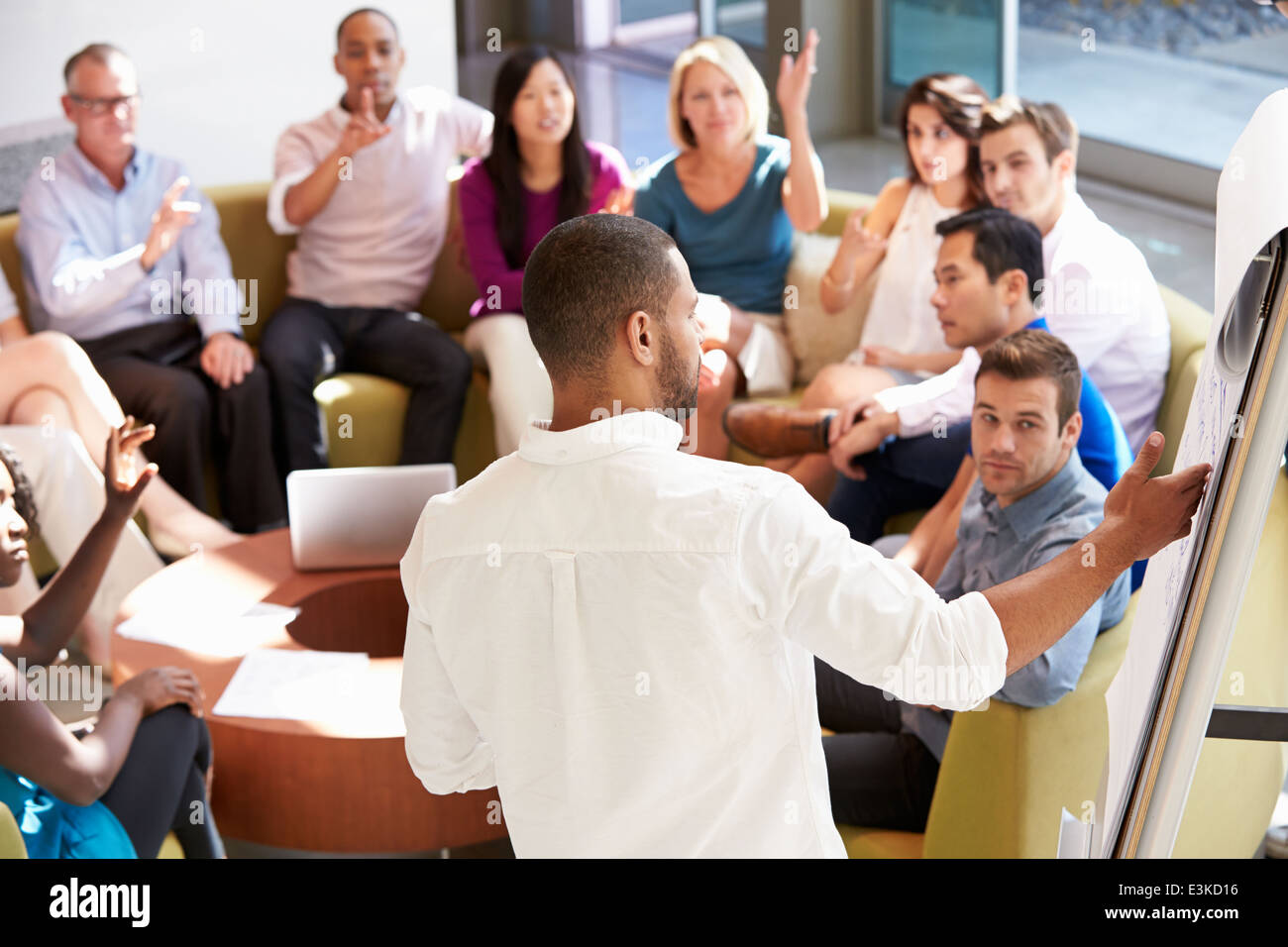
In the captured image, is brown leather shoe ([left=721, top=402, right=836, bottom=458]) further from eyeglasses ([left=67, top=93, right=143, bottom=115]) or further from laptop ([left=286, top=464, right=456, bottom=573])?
eyeglasses ([left=67, top=93, right=143, bottom=115])

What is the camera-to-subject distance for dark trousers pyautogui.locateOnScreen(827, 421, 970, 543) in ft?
10.9

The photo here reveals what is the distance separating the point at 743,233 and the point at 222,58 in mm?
2579

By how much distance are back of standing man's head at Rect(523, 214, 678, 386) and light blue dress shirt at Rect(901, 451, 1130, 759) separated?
3.31 ft

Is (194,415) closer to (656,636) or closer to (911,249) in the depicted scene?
(911,249)

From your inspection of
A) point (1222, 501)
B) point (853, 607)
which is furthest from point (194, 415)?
point (1222, 501)

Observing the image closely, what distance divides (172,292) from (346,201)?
0.57 m

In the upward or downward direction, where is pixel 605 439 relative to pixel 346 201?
upward

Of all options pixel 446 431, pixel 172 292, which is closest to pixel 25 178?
pixel 172 292

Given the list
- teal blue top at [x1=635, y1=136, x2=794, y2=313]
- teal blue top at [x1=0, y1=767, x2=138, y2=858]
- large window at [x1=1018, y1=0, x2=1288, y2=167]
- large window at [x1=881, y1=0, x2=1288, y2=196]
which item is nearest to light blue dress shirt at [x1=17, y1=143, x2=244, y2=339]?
teal blue top at [x1=635, y1=136, x2=794, y2=313]

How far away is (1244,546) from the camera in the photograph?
1328 mm

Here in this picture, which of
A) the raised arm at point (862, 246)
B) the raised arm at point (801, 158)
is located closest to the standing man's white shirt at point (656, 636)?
the raised arm at point (862, 246)

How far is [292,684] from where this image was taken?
2.75m

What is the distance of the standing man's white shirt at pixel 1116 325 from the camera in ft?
10.3
